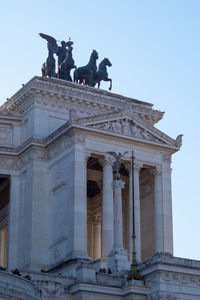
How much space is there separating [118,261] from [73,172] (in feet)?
38.8

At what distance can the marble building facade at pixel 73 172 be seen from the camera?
237ft

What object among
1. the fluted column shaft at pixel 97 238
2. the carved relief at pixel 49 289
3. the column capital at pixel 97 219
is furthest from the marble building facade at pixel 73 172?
the carved relief at pixel 49 289

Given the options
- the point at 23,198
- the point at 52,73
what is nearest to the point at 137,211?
the point at 23,198

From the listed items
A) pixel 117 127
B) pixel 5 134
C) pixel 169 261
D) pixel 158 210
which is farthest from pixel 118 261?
pixel 5 134

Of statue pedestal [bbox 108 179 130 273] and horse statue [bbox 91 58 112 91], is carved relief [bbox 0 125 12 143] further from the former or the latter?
statue pedestal [bbox 108 179 130 273]

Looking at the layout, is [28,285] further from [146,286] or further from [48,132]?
[48,132]

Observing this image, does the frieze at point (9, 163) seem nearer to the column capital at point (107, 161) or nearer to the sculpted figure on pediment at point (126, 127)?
the column capital at point (107, 161)

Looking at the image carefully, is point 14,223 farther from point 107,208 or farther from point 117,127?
point 117,127

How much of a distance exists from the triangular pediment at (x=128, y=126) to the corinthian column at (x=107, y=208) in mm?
2940

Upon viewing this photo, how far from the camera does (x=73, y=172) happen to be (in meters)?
72.6

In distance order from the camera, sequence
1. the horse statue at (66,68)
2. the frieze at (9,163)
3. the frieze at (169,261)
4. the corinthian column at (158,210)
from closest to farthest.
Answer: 1. the frieze at (169,261)
2. the corinthian column at (158,210)
3. the frieze at (9,163)
4. the horse statue at (66,68)

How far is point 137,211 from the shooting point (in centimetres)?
7462

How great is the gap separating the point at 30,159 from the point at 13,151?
311cm

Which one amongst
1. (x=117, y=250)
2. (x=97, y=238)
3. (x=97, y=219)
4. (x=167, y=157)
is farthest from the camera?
(x=97, y=219)
